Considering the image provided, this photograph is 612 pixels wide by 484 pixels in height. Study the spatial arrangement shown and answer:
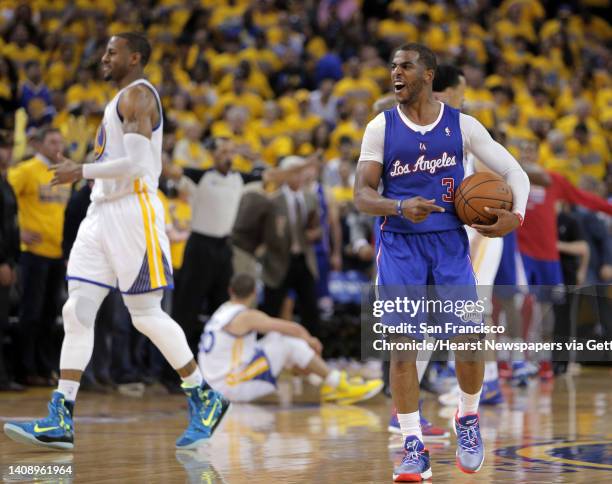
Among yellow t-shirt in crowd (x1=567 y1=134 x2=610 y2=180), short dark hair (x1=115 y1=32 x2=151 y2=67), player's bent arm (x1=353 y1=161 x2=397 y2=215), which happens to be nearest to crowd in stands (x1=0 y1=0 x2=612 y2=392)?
yellow t-shirt in crowd (x1=567 y1=134 x2=610 y2=180)

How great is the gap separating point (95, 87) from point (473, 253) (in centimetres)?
1021

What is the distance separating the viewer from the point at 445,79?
8242mm

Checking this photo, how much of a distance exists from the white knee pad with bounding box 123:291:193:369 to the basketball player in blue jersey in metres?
1.59

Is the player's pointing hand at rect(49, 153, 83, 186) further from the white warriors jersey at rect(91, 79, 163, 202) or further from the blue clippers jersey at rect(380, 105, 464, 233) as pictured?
the blue clippers jersey at rect(380, 105, 464, 233)

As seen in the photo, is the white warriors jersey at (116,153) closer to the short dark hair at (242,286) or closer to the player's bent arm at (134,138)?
the player's bent arm at (134,138)

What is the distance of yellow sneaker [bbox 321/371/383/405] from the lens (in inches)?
396

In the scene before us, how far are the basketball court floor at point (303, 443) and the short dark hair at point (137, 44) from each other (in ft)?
7.99

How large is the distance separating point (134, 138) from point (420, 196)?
75.3 inches

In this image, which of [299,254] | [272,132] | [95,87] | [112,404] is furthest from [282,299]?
[95,87]

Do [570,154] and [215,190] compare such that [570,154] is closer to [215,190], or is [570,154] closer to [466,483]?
[215,190]

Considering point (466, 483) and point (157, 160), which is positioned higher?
point (157, 160)

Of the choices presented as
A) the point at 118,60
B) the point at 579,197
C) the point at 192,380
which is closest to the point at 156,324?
the point at 192,380

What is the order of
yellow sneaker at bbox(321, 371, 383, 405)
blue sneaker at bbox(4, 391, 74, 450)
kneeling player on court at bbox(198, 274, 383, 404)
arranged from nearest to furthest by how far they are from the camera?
blue sneaker at bbox(4, 391, 74, 450) < yellow sneaker at bbox(321, 371, 383, 405) < kneeling player on court at bbox(198, 274, 383, 404)

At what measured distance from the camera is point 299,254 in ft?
42.8
